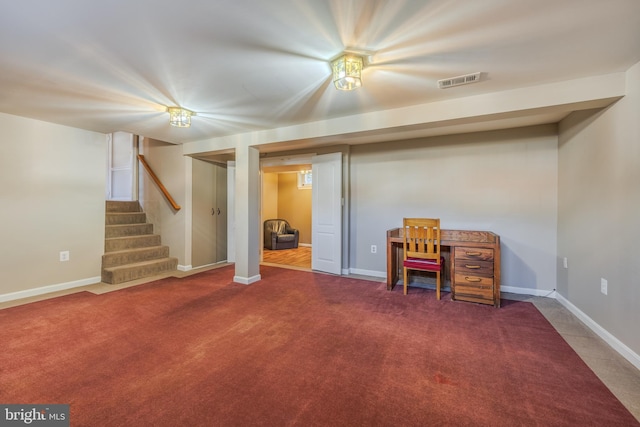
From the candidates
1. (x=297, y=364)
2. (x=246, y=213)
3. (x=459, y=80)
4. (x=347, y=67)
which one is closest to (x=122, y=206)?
(x=246, y=213)

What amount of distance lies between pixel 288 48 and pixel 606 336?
3382 millimetres

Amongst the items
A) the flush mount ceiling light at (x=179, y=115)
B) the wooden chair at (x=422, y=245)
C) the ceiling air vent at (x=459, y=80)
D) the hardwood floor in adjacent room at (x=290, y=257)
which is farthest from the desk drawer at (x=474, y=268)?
the flush mount ceiling light at (x=179, y=115)

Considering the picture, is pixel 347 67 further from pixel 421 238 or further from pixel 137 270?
pixel 137 270

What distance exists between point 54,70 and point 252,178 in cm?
227

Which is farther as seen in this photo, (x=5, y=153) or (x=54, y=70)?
(x=5, y=153)

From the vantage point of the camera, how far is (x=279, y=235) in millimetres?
6852

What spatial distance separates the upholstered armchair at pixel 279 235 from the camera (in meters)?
6.78

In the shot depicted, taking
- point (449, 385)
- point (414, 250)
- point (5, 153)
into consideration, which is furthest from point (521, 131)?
point (5, 153)

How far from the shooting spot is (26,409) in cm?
150

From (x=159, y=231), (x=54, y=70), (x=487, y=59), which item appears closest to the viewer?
(x=487, y=59)

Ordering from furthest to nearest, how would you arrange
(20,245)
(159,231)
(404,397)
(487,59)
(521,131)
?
(159,231) < (521,131) < (20,245) < (487,59) < (404,397)

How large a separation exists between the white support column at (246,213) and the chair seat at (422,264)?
217cm

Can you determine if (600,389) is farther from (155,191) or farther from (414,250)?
(155,191)

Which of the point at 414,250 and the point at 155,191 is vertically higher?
the point at 155,191
